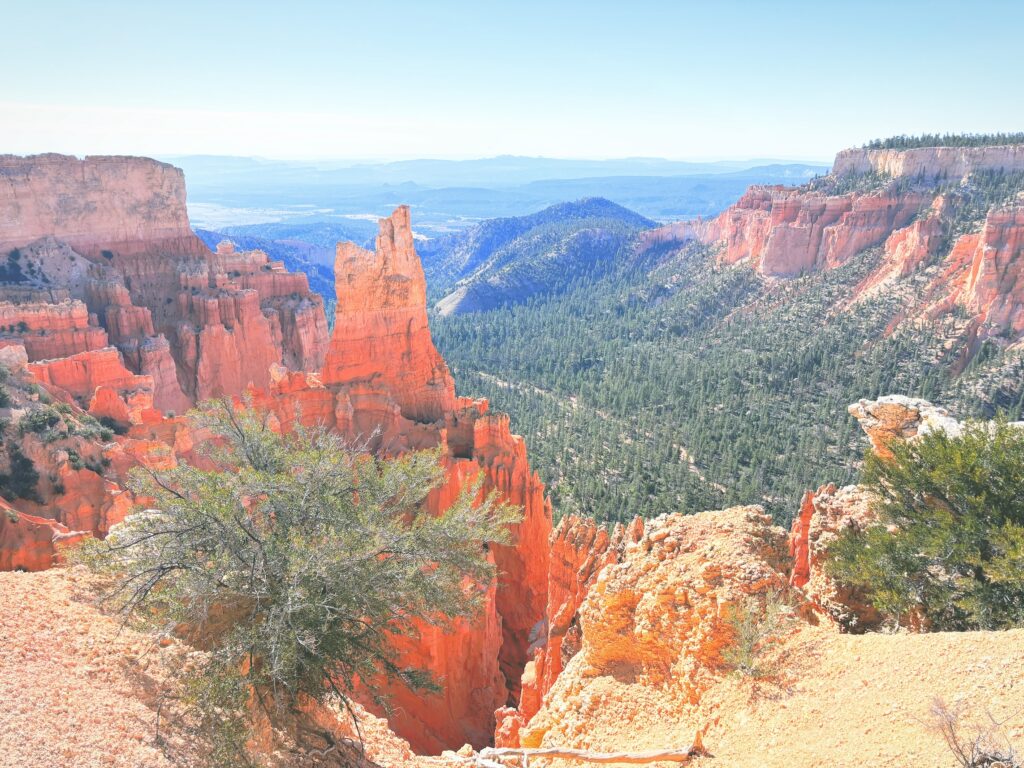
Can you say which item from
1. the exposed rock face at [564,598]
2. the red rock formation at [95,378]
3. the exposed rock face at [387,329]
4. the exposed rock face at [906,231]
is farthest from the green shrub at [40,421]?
the exposed rock face at [906,231]

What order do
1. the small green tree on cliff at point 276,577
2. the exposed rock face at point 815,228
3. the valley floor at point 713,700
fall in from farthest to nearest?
the exposed rock face at point 815,228 → the small green tree on cliff at point 276,577 → the valley floor at point 713,700

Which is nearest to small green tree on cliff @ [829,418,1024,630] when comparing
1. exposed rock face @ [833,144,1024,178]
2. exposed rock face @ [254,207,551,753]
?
exposed rock face @ [254,207,551,753]

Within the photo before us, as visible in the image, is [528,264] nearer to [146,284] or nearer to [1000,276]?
[1000,276]

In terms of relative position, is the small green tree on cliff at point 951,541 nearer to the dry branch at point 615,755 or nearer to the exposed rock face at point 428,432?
the dry branch at point 615,755

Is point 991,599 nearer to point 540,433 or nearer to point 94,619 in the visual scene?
point 94,619

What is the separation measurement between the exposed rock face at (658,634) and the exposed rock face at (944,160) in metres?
91.8

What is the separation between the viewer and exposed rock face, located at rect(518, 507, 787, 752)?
9812mm

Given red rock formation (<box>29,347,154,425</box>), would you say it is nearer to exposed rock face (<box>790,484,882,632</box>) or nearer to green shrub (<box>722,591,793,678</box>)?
exposed rock face (<box>790,484,882,632</box>)

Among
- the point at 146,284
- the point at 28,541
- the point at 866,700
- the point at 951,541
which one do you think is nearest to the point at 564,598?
the point at 951,541

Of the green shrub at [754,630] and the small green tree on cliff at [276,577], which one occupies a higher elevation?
the small green tree on cliff at [276,577]

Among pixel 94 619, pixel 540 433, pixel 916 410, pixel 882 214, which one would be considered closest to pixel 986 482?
pixel 916 410

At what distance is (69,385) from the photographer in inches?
1190

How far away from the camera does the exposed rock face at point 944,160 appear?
265ft

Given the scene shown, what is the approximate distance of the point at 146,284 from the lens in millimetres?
44688
